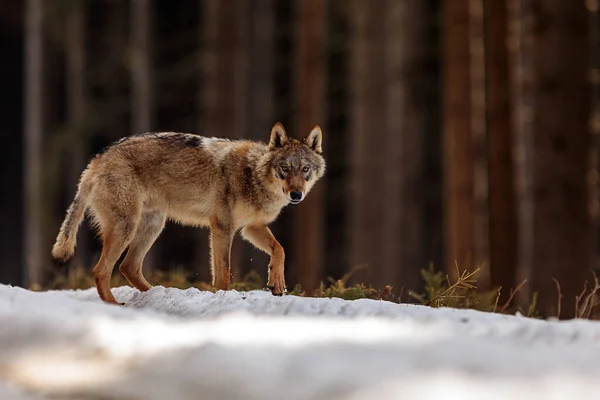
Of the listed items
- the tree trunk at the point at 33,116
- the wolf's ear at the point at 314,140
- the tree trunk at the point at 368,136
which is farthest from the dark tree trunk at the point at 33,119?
the wolf's ear at the point at 314,140

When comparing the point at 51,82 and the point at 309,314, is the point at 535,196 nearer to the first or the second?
the point at 309,314

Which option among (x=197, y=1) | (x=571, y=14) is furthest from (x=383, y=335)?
(x=197, y=1)

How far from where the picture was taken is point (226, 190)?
8.51 metres

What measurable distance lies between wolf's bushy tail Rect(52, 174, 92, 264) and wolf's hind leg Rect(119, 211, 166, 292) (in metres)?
0.52

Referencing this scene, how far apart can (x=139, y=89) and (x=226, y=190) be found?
714 inches

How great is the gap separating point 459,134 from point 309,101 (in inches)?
155

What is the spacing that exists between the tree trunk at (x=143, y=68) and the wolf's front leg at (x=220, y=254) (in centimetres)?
1704

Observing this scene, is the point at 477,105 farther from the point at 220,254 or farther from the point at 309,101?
the point at 220,254

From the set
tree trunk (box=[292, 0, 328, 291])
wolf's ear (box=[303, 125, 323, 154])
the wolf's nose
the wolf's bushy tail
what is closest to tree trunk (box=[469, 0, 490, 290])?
tree trunk (box=[292, 0, 328, 291])

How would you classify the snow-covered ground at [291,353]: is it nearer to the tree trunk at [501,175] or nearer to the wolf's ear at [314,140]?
the wolf's ear at [314,140]

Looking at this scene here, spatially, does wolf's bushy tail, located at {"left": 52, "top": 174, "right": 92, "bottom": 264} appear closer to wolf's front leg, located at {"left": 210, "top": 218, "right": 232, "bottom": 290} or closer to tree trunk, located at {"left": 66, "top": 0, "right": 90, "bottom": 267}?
wolf's front leg, located at {"left": 210, "top": 218, "right": 232, "bottom": 290}

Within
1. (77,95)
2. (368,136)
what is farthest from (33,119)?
(368,136)

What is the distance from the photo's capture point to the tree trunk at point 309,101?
18922mm

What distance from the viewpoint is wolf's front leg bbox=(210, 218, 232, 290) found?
27.1 feet
